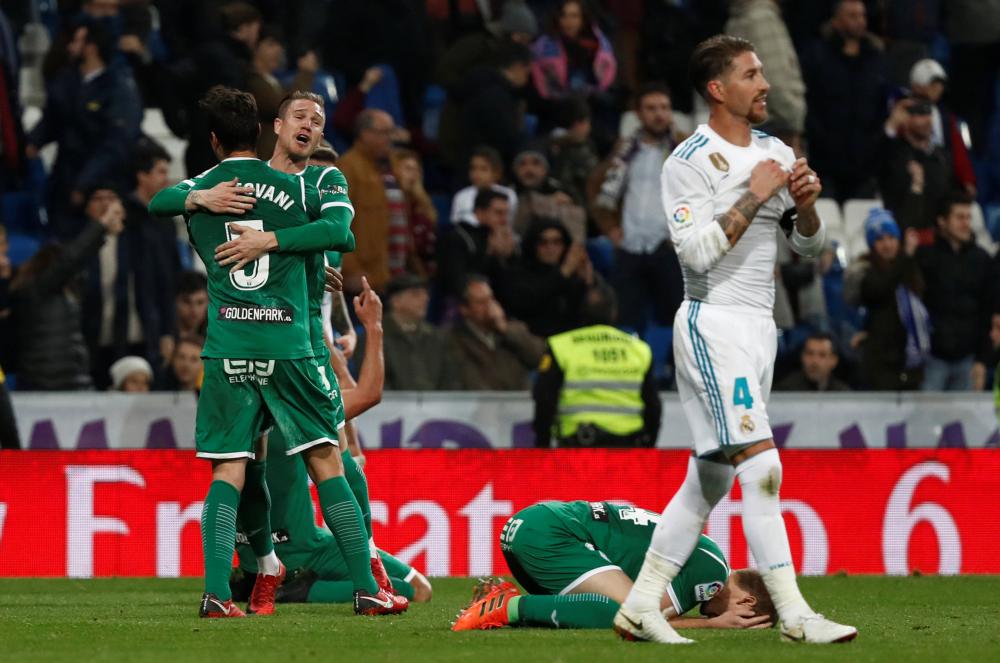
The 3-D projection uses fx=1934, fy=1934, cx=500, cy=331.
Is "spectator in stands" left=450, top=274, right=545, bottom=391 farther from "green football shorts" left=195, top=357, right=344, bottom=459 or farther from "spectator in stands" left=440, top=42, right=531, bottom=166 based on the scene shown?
"green football shorts" left=195, top=357, right=344, bottom=459

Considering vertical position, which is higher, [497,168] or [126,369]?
[497,168]

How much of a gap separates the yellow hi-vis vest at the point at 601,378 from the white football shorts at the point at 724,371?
578 centimetres

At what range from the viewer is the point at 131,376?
13.6 metres

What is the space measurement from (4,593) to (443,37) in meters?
8.52

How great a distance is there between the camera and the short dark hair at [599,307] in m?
13.1

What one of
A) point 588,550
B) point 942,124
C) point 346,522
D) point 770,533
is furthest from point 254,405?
point 942,124

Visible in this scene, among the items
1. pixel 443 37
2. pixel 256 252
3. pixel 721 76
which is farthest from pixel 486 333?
pixel 721 76

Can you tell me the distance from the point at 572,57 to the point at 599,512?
9.94m

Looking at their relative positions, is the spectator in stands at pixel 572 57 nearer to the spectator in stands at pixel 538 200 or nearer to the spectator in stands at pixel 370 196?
the spectator in stands at pixel 538 200

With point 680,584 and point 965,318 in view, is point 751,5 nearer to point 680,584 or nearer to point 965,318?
point 965,318

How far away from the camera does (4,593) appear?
10.6 m

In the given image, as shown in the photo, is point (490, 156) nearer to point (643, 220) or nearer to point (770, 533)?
point (643, 220)

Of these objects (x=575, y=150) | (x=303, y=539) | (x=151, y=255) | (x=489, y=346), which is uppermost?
(x=575, y=150)

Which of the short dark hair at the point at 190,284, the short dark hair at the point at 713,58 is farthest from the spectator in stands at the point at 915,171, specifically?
the short dark hair at the point at 713,58
